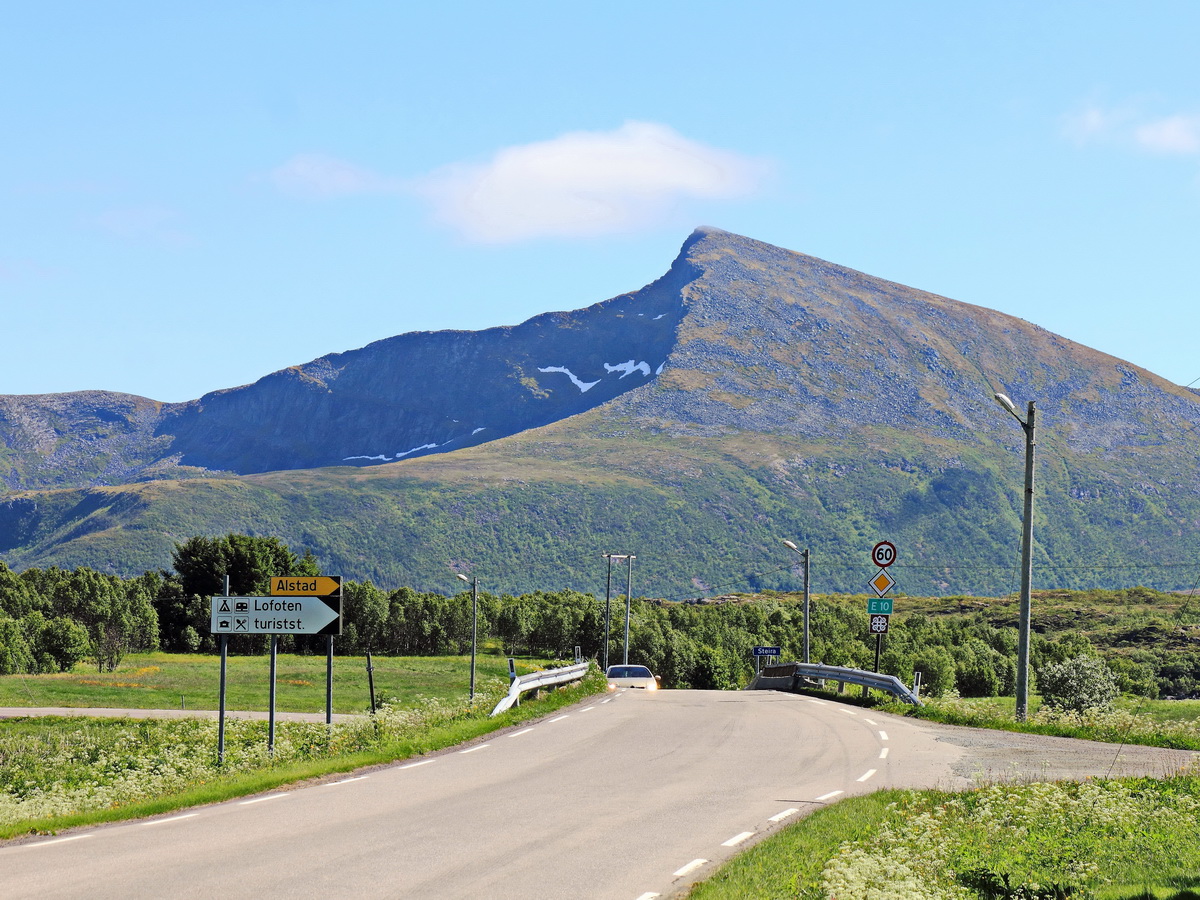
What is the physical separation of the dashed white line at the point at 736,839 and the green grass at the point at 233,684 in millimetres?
37157

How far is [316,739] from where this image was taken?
68.0 ft

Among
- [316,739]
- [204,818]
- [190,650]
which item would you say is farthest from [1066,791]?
[190,650]

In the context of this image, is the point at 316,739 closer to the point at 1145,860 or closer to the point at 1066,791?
the point at 1066,791

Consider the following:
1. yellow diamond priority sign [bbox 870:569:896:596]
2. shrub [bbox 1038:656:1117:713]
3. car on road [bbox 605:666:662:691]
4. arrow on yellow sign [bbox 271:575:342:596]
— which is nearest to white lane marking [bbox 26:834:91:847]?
arrow on yellow sign [bbox 271:575:342:596]

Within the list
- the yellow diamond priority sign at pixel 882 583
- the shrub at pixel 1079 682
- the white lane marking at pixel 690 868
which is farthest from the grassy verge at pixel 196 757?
the shrub at pixel 1079 682

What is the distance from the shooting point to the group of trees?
94.0 m

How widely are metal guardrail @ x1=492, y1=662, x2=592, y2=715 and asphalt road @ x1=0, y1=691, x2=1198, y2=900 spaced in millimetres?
2219

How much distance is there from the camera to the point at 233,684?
68.9 meters

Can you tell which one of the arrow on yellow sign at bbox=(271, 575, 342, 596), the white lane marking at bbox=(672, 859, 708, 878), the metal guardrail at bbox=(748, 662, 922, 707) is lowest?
the metal guardrail at bbox=(748, 662, 922, 707)

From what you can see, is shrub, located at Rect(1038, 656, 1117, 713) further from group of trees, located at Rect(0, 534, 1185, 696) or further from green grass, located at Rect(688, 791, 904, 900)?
green grass, located at Rect(688, 791, 904, 900)

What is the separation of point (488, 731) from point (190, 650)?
93.4 metres

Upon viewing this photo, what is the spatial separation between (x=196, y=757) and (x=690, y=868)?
17480 millimetres

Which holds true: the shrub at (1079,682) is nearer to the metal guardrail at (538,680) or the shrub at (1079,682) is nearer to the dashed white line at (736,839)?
the metal guardrail at (538,680)

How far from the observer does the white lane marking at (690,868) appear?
10.7 metres
